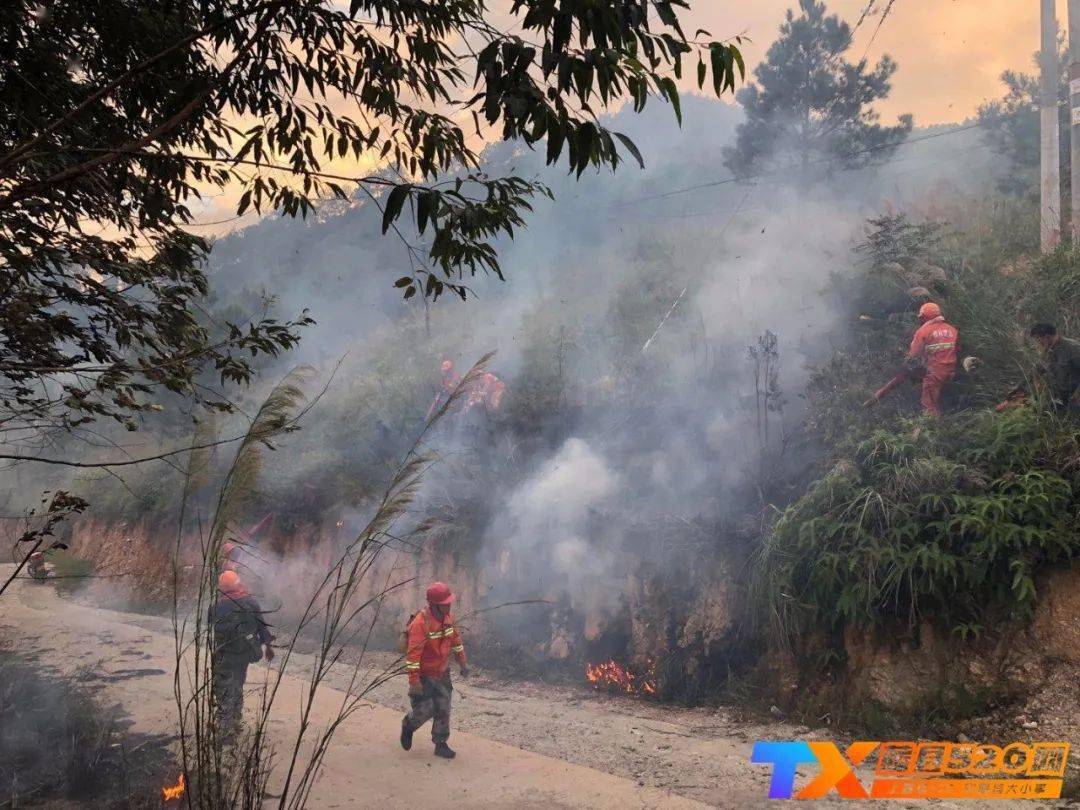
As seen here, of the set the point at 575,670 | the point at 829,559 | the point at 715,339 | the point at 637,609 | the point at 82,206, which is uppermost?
the point at 715,339

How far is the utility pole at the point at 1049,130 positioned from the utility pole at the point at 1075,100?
547mm

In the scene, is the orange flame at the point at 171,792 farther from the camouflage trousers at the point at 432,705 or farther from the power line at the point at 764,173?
the power line at the point at 764,173

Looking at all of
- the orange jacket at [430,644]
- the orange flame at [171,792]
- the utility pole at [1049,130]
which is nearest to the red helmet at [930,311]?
the utility pole at [1049,130]

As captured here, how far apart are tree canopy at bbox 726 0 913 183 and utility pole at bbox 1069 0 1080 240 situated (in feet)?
29.0

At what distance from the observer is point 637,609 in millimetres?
8945

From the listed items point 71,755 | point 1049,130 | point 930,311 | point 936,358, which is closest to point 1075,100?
point 1049,130

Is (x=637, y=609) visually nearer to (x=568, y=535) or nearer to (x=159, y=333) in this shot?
(x=568, y=535)

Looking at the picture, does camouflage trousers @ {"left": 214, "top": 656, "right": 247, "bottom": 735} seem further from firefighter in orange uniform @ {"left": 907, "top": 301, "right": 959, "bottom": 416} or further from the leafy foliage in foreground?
firefighter in orange uniform @ {"left": 907, "top": 301, "right": 959, "bottom": 416}

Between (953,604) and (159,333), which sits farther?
(953,604)

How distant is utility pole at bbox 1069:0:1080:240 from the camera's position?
31.8ft

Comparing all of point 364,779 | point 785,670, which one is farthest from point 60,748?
point 785,670

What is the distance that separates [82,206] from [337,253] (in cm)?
3179

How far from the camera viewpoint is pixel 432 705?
6.67m

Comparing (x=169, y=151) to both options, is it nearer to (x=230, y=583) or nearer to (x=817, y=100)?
(x=230, y=583)
